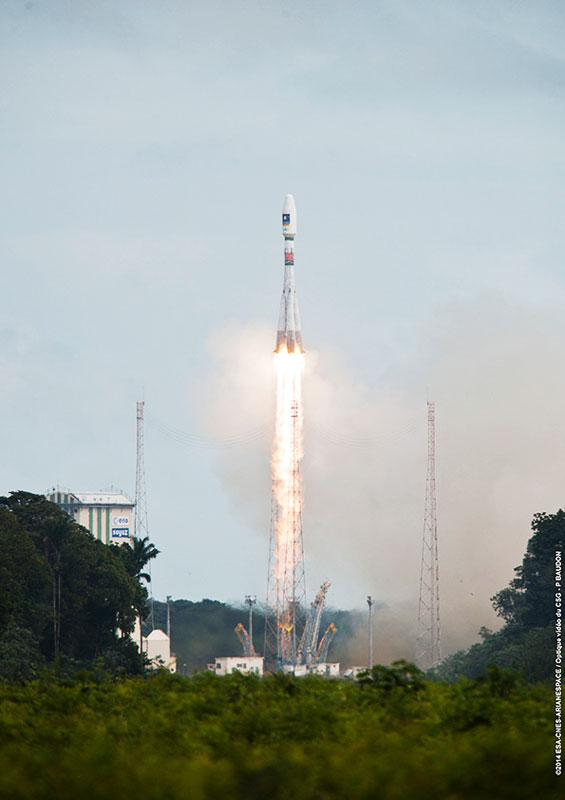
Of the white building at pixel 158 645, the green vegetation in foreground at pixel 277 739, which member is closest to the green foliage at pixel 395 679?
the green vegetation in foreground at pixel 277 739

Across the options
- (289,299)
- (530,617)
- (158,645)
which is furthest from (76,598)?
(158,645)

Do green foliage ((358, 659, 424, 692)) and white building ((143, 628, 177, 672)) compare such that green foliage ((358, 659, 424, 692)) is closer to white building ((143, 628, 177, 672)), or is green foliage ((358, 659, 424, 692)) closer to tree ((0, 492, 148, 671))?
tree ((0, 492, 148, 671))

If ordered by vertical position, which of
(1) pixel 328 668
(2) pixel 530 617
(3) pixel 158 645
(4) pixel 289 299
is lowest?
(1) pixel 328 668

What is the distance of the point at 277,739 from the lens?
31.9 metres

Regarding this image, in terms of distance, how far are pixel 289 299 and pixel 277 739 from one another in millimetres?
130200

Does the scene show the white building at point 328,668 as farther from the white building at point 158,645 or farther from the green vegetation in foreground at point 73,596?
the green vegetation in foreground at point 73,596

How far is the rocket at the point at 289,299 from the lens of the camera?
15550cm

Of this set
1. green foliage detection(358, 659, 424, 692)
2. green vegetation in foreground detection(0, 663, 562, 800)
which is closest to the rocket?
green vegetation in foreground detection(0, 663, 562, 800)

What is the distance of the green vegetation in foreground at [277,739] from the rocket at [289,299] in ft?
365

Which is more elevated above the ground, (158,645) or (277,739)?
(277,739)

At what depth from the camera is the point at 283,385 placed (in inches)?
6014

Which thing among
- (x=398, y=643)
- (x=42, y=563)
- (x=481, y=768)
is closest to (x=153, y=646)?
(x=398, y=643)

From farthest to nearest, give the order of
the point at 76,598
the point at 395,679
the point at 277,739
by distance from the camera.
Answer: the point at 76,598
the point at 395,679
the point at 277,739

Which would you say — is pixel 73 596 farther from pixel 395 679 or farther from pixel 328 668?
pixel 395 679
